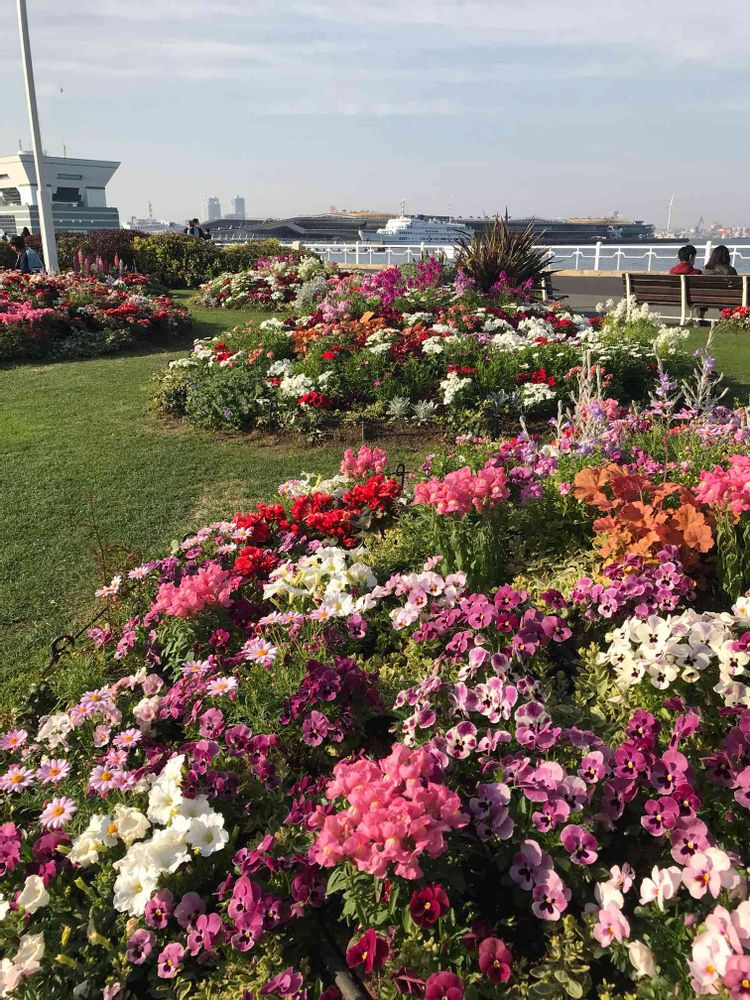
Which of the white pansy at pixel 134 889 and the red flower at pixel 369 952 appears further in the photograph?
the white pansy at pixel 134 889

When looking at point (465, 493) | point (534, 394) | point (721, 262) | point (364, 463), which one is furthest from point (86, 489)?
point (721, 262)

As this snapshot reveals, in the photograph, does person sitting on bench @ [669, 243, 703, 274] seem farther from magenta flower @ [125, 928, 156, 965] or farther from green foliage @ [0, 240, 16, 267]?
green foliage @ [0, 240, 16, 267]

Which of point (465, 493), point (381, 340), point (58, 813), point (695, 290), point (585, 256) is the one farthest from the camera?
point (585, 256)

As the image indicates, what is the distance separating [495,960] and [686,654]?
3.18 feet

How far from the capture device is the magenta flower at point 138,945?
74.7 inches

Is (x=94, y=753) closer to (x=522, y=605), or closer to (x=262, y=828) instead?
(x=262, y=828)

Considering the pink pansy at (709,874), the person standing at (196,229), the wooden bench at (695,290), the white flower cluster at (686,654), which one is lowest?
the pink pansy at (709,874)

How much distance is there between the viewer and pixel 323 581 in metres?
3.24

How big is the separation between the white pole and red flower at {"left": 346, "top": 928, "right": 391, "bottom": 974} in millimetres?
20177

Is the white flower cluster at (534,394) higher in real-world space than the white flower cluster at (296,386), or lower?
lower

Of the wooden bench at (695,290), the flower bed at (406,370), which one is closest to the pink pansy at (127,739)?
the flower bed at (406,370)

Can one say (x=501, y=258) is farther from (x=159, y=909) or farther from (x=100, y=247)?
(x=100, y=247)

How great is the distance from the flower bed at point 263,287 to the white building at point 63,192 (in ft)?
204

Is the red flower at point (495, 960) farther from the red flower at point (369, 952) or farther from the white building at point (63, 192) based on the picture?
the white building at point (63, 192)
